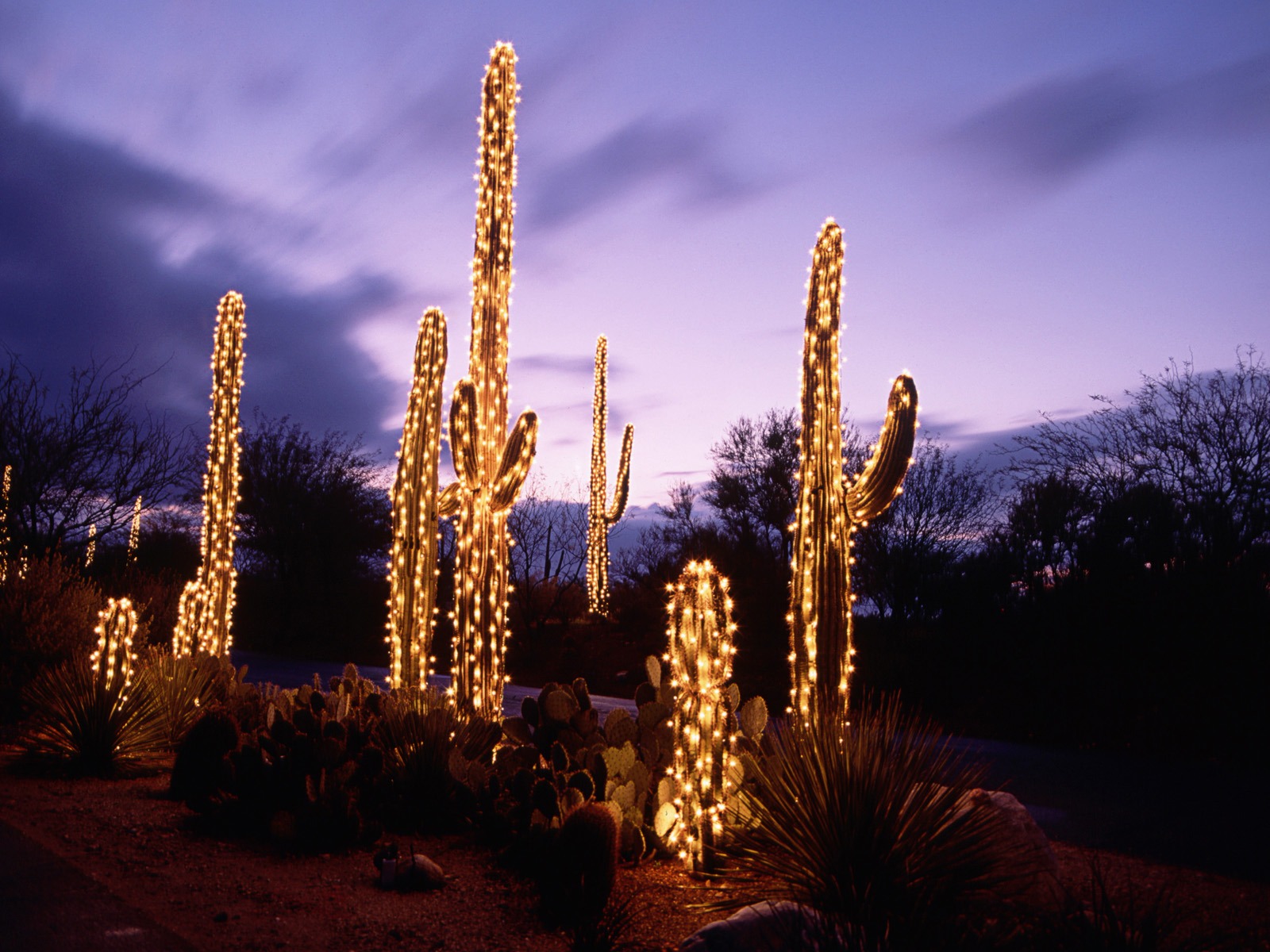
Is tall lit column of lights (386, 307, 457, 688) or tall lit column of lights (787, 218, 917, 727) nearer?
tall lit column of lights (787, 218, 917, 727)

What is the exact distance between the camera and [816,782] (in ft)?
14.2

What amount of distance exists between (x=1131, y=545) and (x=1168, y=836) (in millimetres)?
9411

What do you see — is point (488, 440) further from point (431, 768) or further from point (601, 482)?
point (601, 482)

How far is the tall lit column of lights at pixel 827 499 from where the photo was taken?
5688mm

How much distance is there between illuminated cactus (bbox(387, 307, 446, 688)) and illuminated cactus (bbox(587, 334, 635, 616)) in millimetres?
15102

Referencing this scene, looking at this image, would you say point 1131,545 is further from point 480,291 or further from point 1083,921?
point 1083,921

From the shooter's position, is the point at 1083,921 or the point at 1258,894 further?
the point at 1258,894

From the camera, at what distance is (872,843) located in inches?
162

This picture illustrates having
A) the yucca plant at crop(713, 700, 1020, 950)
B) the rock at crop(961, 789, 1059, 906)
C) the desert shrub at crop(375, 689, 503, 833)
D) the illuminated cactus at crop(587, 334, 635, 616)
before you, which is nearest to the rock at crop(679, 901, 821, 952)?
the yucca plant at crop(713, 700, 1020, 950)

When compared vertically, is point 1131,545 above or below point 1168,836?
above

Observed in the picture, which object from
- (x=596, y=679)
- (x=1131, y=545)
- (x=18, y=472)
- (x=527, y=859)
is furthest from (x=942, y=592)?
(x=18, y=472)

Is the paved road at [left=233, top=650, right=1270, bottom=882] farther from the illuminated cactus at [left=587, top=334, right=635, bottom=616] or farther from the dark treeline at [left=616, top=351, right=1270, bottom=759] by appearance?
the illuminated cactus at [left=587, top=334, right=635, bottom=616]

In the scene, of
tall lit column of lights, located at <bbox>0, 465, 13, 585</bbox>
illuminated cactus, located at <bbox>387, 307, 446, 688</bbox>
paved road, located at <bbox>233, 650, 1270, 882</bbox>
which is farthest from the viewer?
tall lit column of lights, located at <bbox>0, 465, 13, 585</bbox>

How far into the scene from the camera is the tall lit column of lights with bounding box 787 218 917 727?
18.7 ft
